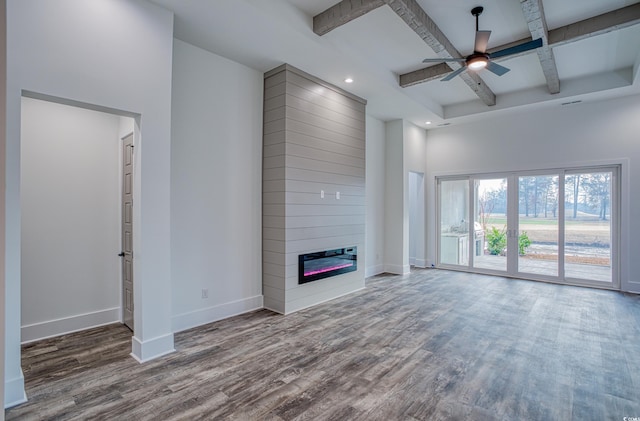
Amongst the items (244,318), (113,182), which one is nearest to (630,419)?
(244,318)

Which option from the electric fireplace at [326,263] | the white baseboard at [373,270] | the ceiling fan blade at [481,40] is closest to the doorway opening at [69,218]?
the electric fireplace at [326,263]

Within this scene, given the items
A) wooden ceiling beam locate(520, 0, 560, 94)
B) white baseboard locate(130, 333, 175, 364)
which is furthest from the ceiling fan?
white baseboard locate(130, 333, 175, 364)

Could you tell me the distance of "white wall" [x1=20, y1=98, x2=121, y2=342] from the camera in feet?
11.4

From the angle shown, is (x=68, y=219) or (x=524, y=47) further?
(x=68, y=219)

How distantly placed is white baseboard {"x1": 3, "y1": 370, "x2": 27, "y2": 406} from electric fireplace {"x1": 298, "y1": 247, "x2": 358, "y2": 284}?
2.94 meters

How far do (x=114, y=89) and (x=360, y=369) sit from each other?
335 centimetres

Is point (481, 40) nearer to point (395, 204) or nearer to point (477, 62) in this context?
point (477, 62)

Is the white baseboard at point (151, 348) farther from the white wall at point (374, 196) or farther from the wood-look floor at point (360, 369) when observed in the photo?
the white wall at point (374, 196)

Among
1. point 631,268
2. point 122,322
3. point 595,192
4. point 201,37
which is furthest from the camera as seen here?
point 595,192

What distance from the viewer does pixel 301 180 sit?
4.64 metres

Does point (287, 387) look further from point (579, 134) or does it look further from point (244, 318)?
point (579, 134)

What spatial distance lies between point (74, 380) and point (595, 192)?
26.7 ft

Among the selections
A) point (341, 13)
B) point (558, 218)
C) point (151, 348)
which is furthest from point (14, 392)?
point (558, 218)

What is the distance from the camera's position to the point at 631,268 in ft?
18.4
